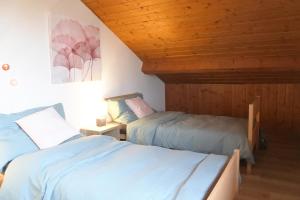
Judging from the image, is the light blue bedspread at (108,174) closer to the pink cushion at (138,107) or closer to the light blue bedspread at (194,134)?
the light blue bedspread at (194,134)

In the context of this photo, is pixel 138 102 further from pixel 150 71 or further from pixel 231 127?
pixel 231 127

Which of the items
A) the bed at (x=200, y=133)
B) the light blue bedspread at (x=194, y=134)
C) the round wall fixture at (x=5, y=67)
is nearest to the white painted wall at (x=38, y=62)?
the round wall fixture at (x=5, y=67)

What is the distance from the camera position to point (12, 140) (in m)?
2.11

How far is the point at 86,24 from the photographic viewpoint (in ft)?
10.4

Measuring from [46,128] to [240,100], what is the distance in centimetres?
349

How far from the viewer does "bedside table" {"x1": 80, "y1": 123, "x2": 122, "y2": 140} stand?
308cm

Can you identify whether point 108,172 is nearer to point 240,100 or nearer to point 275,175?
point 275,175

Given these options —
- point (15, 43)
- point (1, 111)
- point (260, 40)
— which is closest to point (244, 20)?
point (260, 40)

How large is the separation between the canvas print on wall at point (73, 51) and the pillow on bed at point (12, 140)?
0.68 meters

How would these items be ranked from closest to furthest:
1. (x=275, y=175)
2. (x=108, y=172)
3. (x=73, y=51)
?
(x=108, y=172), (x=275, y=175), (x=73, y=51)

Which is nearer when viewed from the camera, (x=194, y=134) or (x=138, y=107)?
(x=194, y=134)

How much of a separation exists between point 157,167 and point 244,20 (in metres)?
1.96

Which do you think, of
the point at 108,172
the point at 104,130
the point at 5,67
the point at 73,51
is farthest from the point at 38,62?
the point at 108,172

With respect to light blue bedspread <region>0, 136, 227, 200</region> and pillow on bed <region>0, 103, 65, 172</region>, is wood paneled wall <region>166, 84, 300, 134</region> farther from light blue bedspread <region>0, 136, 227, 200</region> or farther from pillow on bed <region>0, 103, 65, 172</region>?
pillow on bed <region>0, 103, 65, 172</region>
